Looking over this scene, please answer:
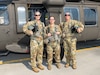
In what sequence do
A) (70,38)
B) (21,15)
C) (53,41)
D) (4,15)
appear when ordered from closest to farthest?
1. (53,41)
2. (70,38)
3. (4,15)
4. (21,15)

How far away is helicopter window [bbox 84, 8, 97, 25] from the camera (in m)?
9.38

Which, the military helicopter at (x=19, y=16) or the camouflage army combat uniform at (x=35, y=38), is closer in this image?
the camouflage army combat uniform at (x=35, y=38)

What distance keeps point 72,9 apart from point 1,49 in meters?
3.21

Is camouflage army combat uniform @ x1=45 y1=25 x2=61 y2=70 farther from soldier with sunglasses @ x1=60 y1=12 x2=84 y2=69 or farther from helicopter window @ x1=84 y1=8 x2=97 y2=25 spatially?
helicopter window @ x1=84 y1=8 x2=97 y2=25

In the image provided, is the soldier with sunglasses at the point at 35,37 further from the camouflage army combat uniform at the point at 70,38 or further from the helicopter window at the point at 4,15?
the helicopter window at the point at 4,15

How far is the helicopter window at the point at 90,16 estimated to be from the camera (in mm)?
9375

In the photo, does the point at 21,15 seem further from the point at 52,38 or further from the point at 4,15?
the point at 52,38

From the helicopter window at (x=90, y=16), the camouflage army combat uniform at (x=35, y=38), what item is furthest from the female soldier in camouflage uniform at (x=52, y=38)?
the helicopter window at (x=90, y=16)

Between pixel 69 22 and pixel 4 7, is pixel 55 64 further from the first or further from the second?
pixel 4 7

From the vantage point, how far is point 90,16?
31.2 feet

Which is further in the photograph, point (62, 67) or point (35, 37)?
point (62, 67)

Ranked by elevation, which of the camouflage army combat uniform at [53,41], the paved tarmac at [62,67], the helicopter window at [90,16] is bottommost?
the paved tarmac at [62,67]

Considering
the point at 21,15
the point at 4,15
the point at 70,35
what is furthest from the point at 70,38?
the point at 4,15

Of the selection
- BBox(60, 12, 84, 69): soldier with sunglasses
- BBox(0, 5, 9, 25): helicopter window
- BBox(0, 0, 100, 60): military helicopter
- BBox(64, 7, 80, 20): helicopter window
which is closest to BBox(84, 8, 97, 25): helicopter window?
BBox(64, 7, 80, 20): helicopter window
